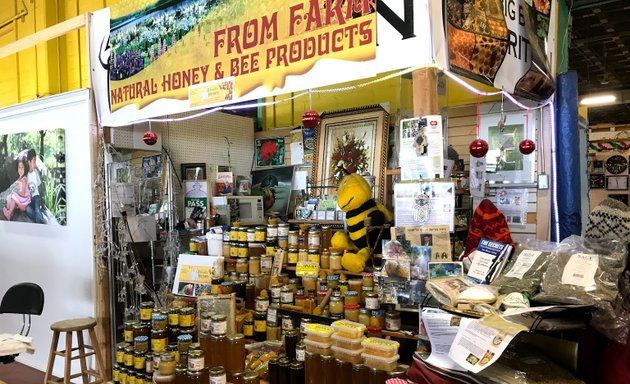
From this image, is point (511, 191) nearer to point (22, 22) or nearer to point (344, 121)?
point (344, 121)

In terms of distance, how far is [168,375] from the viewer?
94.0 inches

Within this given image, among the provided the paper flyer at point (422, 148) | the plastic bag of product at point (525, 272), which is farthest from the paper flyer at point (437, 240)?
the plastic bag of product at point (525, 272)

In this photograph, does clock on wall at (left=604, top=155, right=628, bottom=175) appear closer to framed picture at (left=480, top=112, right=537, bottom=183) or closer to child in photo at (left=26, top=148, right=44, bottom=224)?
framed picture at (left=480, top=112, right=537, bottom=183)

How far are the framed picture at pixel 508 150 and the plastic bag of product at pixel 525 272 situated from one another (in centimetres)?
241

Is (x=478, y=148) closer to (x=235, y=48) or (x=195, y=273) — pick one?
(x=235, y=48)

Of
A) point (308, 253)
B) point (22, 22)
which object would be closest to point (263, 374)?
point (308, 253)

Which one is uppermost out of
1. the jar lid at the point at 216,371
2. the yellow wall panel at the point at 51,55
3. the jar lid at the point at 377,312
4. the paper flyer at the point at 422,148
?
the yellow wall panel at the point at 51,55

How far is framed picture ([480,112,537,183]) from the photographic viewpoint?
14.2 ft

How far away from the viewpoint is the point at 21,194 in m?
4.95

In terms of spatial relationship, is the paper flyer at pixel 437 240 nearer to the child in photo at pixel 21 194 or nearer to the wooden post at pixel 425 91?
the wooden post at pixel 425 91

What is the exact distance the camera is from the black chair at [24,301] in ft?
12.0

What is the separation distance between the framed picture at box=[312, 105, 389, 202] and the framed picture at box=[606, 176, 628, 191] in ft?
14.4

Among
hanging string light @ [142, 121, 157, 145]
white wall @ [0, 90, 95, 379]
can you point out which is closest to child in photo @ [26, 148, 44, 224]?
white wall @ [0, 90, 95, 379]

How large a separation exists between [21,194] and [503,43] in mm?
4775
